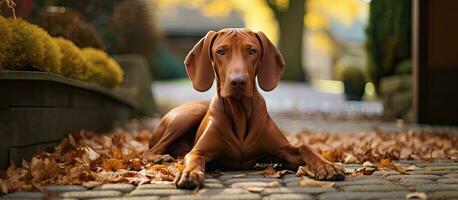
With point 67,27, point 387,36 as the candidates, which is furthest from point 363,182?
point 387,36

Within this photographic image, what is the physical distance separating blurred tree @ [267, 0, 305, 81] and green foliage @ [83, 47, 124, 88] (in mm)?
19471

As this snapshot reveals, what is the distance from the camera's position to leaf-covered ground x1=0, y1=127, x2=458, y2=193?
12.8 feet

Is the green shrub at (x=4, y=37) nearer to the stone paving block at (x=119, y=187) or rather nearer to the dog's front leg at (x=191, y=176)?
the stone paving block at (x=119, y=187)

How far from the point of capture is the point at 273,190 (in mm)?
3537

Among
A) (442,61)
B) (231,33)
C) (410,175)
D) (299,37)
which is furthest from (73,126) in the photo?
(299,37)

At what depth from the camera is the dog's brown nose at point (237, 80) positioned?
12.8ft

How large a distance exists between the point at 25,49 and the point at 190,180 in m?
1.97

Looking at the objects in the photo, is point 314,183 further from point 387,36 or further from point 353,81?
point 353,81

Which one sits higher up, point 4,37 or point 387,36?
point 387,36

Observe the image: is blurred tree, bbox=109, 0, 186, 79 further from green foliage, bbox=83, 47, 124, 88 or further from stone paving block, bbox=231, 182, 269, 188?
stone paving block, bbox=231, 182, 269, 188

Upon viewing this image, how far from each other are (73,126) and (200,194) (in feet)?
10.9

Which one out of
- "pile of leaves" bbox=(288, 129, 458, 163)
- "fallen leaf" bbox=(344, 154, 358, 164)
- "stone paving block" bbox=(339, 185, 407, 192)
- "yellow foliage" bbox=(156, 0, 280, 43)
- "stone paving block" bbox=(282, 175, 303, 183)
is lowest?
"pile of leaves" bbox=(288, 129, 458, 163)

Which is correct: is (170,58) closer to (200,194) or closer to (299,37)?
(299,37)

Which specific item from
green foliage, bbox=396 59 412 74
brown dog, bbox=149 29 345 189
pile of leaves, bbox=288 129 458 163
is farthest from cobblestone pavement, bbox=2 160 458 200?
green foliage, bbox=396 59 412 74
